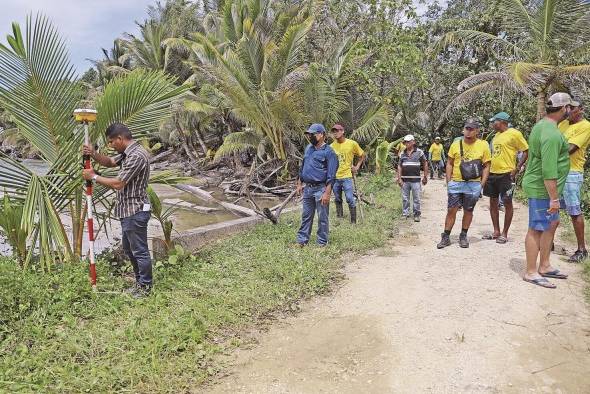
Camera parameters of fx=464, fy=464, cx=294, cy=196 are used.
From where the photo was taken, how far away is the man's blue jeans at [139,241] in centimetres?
440

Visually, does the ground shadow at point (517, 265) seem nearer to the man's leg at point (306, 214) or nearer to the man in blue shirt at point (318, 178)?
the man in blue shirt at point (318, 178)

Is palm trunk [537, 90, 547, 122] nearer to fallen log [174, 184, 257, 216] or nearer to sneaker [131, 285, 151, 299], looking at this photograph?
fallen log [174, 184, 257, 216]

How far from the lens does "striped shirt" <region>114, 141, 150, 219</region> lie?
4258 mm

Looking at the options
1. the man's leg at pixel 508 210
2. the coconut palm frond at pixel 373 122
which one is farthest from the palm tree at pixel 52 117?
the coconut palm frond at pixel 373 122

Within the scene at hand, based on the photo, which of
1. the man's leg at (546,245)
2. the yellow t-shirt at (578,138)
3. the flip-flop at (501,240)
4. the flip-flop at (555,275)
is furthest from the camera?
the flip-flop at (501,240)

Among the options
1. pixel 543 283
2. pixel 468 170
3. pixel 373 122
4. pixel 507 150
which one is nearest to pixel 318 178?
pixel 468 170

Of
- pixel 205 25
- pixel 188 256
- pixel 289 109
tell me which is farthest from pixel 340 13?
pixel 188 256

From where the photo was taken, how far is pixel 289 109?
12398 millimetres

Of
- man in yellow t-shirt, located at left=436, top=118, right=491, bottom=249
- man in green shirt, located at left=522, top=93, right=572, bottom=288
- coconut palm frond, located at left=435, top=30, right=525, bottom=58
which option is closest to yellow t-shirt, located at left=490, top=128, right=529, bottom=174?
man in yellow t-shirt, located at left=436, top=118, right=491, bottom=249

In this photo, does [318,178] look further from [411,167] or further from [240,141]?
[240,141]

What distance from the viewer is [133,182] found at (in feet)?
14.3

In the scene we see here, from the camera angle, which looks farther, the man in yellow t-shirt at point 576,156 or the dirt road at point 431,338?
the man in yellow t-shirt at point 576,156

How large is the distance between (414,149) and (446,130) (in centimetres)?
1236

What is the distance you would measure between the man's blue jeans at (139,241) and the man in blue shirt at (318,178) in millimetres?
2339
